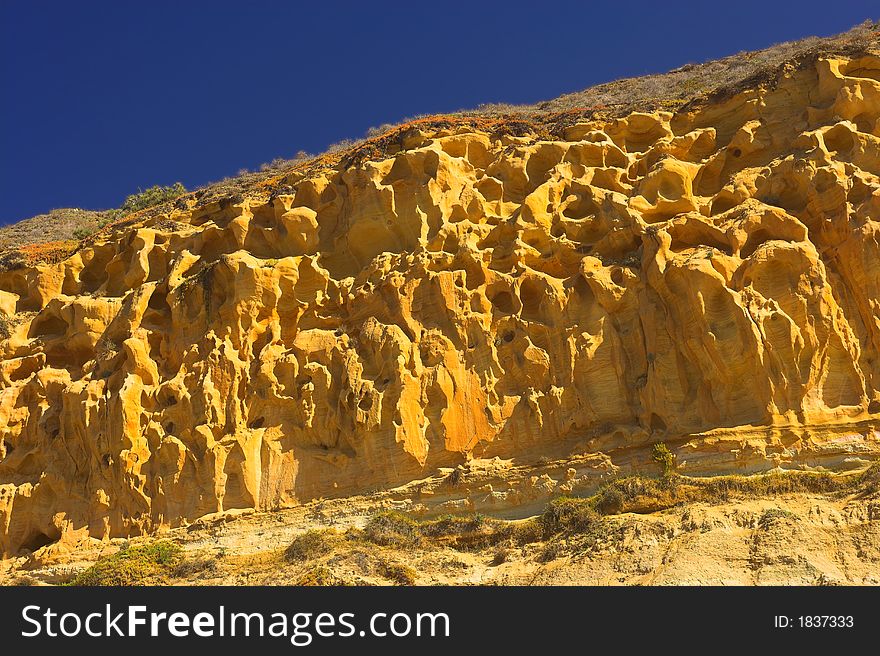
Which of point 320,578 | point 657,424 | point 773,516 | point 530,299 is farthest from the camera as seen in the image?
point 530,299

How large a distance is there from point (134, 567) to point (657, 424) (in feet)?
34.5

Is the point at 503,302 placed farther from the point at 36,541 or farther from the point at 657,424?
the point at 36,541

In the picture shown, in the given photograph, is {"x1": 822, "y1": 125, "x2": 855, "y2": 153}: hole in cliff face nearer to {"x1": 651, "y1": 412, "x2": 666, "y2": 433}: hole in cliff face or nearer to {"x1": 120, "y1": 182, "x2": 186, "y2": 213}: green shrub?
{"x1": 651, "y1": 412, "x2": 666, "y2": 433}: hole in cliff face

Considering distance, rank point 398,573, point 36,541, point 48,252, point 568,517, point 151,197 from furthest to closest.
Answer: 1. point 151,197
2. point 48,252
3. point 36,541
4. point 568,517
5. point 398,573

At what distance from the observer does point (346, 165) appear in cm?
2378

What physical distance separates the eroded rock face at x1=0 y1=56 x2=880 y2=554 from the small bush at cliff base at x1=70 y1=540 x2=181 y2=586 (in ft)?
4.47

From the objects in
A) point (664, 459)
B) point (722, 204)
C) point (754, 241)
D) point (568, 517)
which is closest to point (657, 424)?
point (664, 459)

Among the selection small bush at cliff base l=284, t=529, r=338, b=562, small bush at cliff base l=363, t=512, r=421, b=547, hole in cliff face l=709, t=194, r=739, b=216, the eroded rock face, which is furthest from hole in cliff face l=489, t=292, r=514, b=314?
small bush at cliff base l=284, t=529, r=338, b=562

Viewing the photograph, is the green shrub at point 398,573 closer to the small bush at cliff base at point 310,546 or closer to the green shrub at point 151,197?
the small bush at cliff base at point 310,546

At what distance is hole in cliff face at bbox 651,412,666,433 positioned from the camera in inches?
653

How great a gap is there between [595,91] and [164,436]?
23695 millimetres

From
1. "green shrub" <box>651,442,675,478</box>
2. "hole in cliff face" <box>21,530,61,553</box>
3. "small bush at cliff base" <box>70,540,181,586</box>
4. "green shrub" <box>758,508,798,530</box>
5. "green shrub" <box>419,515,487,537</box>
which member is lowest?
"small bush at cliff base" <box>70,540,181,586</box>

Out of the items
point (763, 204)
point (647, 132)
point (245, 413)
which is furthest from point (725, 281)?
point (245, 413)

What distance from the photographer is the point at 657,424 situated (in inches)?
658
